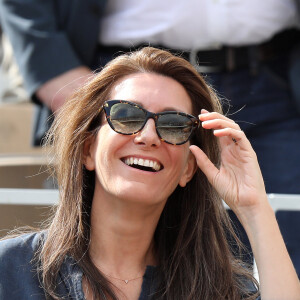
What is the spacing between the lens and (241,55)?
3.44m

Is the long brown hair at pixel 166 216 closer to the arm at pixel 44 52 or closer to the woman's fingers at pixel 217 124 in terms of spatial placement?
the woman's fingers at pixel 217 124

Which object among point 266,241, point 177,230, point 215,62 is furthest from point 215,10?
point 266,241

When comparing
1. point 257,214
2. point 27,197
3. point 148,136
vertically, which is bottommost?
point 27,197

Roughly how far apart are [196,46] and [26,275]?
4.67ft

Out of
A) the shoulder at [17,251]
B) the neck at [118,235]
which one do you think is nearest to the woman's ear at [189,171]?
the neck at [118,235]

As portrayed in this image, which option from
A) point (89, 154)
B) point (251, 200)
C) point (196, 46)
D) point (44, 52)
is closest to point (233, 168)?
point (251, 200)

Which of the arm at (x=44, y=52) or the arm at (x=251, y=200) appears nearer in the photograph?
the arm at (x=251, y=200)

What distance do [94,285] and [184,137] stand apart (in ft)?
1.84

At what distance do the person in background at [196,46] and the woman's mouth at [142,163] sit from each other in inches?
34.3

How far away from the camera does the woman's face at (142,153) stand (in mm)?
2453

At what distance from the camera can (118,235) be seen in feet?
8.48

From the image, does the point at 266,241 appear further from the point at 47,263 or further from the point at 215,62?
the point at 215,62

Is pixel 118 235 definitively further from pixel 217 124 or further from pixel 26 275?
pixel 217 124

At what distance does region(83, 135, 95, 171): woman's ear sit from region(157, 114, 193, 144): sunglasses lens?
27 centimetres
